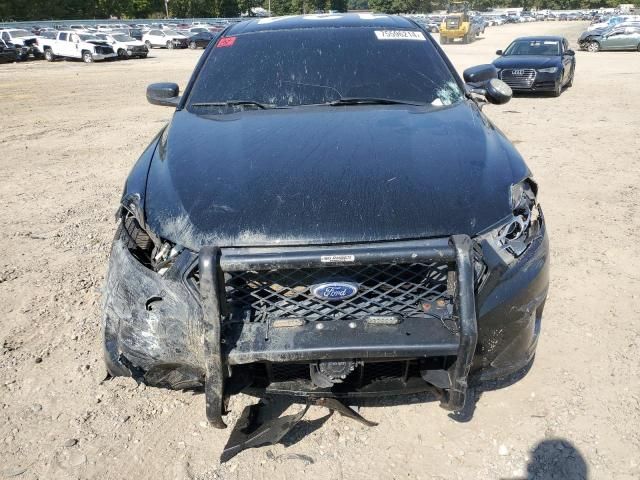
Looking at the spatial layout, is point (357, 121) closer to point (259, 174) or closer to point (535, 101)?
point (259, 174)

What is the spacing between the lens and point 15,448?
2355 mm

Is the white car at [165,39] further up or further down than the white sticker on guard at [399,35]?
further down

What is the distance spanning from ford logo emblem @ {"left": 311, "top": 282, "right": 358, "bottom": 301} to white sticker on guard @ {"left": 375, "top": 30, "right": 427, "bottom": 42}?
2298mm

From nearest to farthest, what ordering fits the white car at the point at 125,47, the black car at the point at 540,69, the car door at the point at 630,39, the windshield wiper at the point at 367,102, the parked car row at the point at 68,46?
1. the windshield wiper at the point at 367,102
2. the black car at the point at 540,69
3. the car door at the point at 630,39
4. the parked car row at the point at 68,46
5. the white car at the point at 125,47

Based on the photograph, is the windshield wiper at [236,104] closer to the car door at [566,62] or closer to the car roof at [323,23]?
the car roof at [323,23]

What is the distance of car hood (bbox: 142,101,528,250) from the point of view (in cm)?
199

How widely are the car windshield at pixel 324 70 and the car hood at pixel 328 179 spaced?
356 millimetres

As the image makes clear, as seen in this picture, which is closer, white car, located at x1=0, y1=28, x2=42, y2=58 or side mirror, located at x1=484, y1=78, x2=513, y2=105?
side mirror, located at x1=484, y1=78, x2=513, y2=105

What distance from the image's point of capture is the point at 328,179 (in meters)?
2.24

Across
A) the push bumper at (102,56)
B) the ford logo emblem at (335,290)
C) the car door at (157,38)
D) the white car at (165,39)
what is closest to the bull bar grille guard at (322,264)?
the ford logo emblem at (335,290)

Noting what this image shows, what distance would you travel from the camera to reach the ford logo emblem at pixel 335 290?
1.93 m

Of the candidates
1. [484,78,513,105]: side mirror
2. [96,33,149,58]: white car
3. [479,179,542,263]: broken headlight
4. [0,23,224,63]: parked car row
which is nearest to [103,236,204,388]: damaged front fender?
[479,179,542,263]: broken headlight

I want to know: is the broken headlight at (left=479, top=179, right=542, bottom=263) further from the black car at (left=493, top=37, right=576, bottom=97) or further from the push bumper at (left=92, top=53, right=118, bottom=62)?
the push bumper at (left=92, top=53, right=118, bottom=62)

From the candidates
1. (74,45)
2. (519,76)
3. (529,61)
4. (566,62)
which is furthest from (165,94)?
(74,45)
